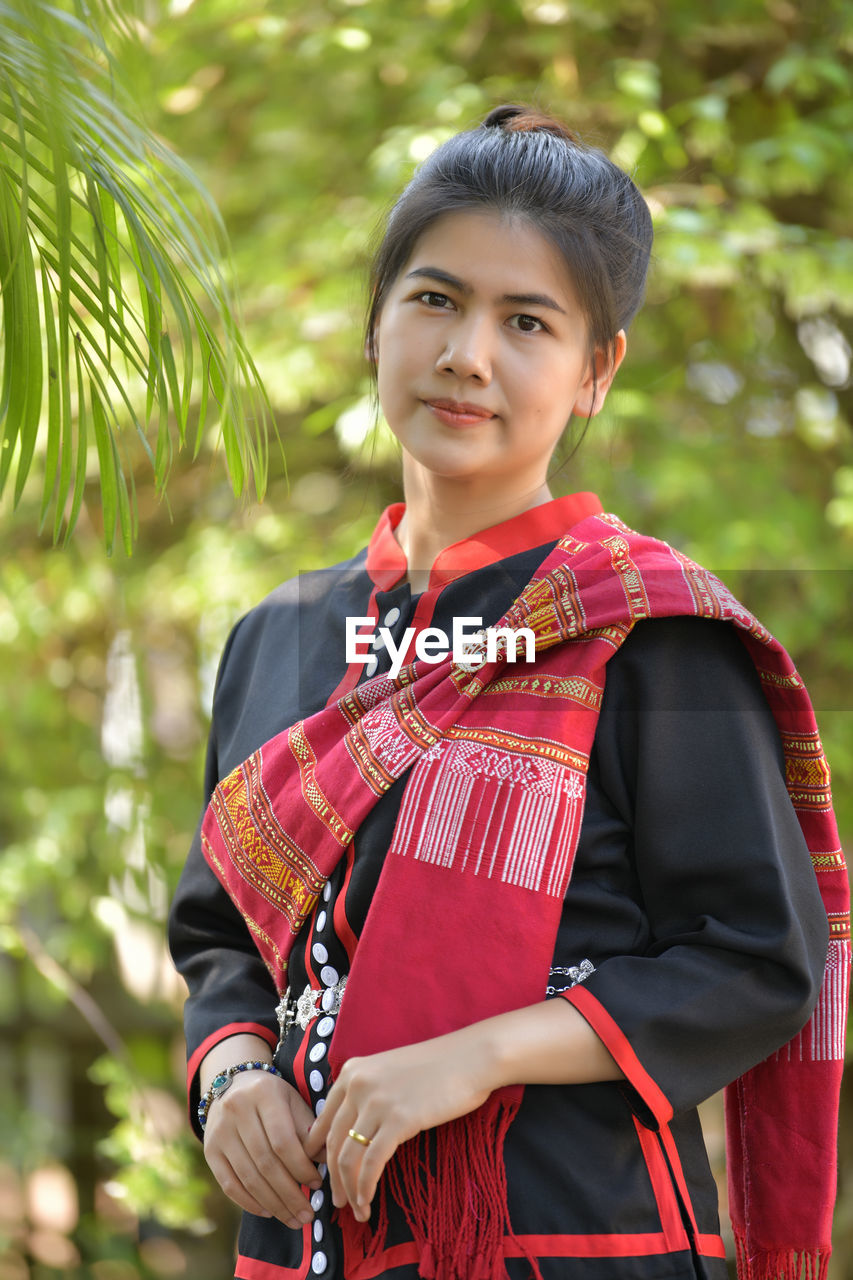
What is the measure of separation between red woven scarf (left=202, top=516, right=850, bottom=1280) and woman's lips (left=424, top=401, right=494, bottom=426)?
0.44ft

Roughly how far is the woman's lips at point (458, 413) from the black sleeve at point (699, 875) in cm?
23

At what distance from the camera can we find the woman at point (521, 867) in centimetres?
90

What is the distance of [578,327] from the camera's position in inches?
41.9

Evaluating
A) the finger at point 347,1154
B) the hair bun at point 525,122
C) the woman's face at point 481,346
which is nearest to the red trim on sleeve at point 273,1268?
the finger at point 347,1154

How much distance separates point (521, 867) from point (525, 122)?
70cm

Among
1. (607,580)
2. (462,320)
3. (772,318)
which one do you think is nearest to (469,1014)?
(607,580)

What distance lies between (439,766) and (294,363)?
1602 millimetres

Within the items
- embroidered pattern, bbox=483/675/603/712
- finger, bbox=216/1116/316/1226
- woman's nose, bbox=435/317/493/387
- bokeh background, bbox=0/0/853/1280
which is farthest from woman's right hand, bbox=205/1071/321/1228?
bokeh background, bbox=0/0/853/1280

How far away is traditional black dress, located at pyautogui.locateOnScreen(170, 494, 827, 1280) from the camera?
894 millimetres

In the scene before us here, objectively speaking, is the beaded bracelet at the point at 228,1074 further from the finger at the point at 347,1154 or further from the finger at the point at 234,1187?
the finger at the point at 347,1154

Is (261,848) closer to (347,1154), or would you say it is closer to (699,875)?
(347,1154)

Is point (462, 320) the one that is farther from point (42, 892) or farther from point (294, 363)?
point (42, 892)

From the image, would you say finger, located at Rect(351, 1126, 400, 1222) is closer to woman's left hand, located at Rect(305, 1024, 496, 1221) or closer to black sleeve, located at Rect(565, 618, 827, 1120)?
woman's left hand, located at Rect(305, 1024, 496, 1221)

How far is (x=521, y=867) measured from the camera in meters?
0.93
